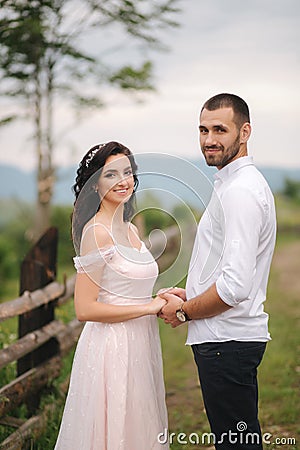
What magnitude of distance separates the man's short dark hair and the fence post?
2.19m

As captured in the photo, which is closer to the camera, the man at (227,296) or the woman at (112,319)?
the man at (227,296)

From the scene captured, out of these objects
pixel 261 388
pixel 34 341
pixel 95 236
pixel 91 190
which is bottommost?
pixel 261 388

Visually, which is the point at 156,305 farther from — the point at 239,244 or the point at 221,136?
the point at 221,136

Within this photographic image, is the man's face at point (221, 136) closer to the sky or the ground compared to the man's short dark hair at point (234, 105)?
closer to the ground

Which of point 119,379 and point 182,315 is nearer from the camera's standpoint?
point 182,315

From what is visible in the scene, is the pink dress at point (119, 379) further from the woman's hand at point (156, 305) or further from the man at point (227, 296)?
the man at point (227, 296)

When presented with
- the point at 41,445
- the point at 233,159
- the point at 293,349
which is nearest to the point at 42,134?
the point at 293,349

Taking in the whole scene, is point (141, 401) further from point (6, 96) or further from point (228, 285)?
point (6, 96)

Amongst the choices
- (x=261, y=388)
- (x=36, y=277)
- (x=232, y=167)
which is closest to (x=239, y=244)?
(x=232, y=167)

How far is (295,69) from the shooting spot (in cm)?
1662

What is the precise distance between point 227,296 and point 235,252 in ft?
0.61

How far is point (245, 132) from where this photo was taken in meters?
3.07

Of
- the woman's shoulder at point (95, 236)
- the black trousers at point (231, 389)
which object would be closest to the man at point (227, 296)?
the black trousers at point (231, 389)

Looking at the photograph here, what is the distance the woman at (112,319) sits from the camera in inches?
125
